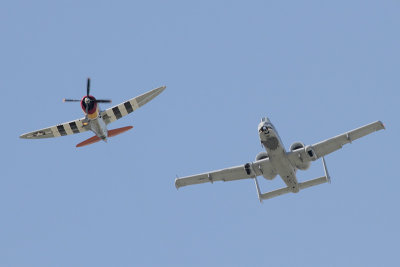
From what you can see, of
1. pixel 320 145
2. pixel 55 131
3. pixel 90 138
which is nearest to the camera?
pixel 320 145

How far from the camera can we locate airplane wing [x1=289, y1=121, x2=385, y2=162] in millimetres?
55062

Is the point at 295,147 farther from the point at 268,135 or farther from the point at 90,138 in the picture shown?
the point at 90,138

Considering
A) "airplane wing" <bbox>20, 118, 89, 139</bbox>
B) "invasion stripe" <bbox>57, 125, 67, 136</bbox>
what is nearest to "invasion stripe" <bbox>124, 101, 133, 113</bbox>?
"airplane wing" <bbox>20, 118, 89, 139</bbox>

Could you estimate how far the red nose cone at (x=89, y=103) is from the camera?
6128cm

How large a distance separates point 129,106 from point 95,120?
16.0ft

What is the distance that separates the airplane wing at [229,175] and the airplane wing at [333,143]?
2.97 meters

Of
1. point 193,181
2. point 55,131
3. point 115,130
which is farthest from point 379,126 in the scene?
point 55,131

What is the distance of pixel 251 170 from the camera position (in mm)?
56656

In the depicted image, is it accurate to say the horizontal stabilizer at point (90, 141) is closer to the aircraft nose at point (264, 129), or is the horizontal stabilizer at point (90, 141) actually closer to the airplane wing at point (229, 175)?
the airplane wing at point (229, 175)

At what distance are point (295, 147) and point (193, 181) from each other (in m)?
9.96

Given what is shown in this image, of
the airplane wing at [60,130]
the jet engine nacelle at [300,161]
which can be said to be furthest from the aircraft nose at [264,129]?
the airplane wing at [60,130]

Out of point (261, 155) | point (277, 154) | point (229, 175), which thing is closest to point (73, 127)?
point (229, 175)

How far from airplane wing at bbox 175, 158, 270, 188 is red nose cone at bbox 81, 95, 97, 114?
10.0 meters

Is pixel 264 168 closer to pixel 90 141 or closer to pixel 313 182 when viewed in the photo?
pixel 313 182
